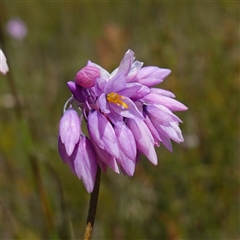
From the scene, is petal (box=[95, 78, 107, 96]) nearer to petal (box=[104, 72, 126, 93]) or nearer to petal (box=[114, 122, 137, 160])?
petal (box=[104, 72, 126, 93])

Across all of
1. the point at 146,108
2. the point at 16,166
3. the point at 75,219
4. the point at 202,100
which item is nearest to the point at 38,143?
the point at 16,166

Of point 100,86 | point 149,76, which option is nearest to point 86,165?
point 100,86

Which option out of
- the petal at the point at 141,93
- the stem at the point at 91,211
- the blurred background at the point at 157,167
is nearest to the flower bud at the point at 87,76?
the petal at the point at 141,93

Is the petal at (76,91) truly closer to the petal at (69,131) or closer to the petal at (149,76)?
the petal at (69,131)

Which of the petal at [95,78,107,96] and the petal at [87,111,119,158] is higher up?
the petal at [95,78,107,96]

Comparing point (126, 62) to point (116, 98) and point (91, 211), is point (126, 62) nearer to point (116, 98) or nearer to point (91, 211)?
point (116, 98)

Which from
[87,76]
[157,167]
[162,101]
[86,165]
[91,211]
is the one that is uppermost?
[87,76]

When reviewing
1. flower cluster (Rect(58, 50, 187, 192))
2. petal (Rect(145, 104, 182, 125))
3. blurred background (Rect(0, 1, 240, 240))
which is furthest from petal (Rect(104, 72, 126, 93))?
blurred background (Rect(0, 1, 240, 240))
